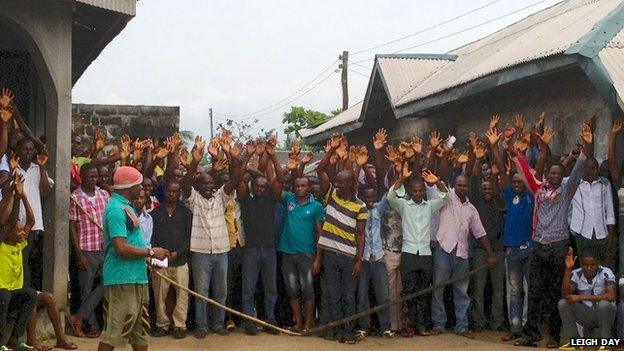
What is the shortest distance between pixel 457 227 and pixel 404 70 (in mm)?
6401

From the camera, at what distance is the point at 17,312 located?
26.3 feet

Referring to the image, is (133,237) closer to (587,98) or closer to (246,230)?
(246,230)

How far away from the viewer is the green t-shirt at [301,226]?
376 inches

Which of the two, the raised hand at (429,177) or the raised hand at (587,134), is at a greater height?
the raised hand at (587,134)

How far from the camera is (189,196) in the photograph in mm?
9461

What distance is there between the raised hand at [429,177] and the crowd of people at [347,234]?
22mm

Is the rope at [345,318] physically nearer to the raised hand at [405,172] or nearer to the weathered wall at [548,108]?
the raised hand at [405,172]

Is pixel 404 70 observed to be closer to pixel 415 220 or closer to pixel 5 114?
pixel 415 220

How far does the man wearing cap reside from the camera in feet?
21.9

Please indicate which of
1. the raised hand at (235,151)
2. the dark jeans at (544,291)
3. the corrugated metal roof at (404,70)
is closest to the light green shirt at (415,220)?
the dark jeans at (544,291)

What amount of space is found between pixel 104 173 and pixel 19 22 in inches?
67.6

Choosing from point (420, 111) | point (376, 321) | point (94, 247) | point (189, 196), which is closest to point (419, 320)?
point (376, 321)

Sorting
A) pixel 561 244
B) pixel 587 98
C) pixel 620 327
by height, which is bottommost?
pixel 620 327

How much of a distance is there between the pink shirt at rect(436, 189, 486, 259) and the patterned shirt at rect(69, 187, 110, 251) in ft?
11.2
